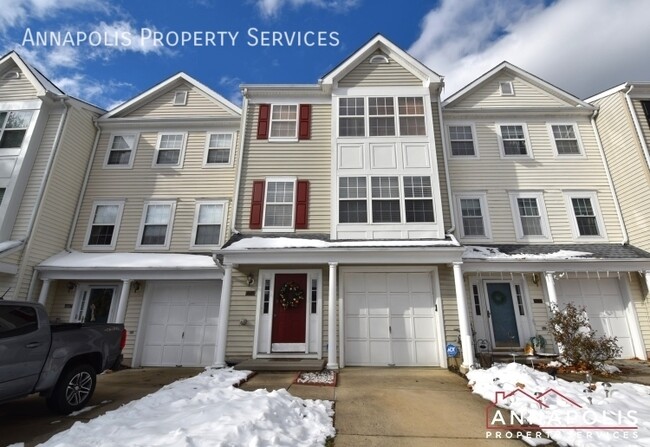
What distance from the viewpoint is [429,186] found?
10.1m

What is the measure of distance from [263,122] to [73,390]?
9.18 metres

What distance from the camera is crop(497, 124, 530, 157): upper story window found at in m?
11.9

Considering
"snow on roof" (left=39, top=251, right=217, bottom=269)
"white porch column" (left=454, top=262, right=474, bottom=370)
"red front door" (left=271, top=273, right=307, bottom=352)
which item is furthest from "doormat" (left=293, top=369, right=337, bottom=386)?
"snow on roof" (left=39, top=251, right=217, bottom=269)

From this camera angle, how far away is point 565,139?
473 inches

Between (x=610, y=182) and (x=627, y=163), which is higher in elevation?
(x=627, y=163)

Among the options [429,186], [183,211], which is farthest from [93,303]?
[429,186]

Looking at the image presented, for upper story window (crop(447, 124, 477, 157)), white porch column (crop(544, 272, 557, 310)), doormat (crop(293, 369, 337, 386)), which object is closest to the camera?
doormat (crop(293, 369, 337, 386))

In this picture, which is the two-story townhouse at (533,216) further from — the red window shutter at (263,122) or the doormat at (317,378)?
the red window shutter at (263,122)

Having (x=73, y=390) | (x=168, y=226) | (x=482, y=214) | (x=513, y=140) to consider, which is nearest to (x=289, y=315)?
(x=73, y=390)

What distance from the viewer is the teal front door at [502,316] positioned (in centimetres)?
973

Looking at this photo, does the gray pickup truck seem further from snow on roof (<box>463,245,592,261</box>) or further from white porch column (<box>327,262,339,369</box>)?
snow on roof (<box>463,245,592,261</box>)

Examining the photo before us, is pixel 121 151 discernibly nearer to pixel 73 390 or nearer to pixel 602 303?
pixel 73 390

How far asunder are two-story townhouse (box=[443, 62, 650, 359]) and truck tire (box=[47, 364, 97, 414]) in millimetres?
Result: 9462

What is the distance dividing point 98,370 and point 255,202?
6.11 m
